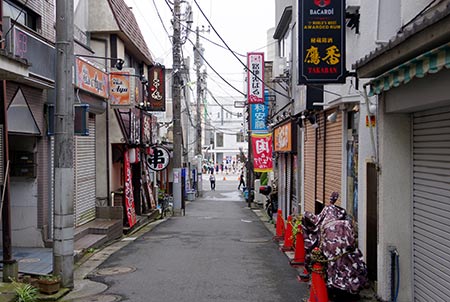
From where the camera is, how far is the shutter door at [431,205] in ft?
22.4

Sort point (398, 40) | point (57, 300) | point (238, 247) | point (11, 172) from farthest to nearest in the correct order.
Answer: point (238, 247) → point (11, 172) → point (57, 300) → point (398, 40)

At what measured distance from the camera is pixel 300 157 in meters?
18.2

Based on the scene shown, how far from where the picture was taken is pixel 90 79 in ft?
53.1

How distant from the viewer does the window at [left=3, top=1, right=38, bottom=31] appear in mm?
11772

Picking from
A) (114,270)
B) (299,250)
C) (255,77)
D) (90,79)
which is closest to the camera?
(114,270)

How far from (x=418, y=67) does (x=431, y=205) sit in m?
2.42

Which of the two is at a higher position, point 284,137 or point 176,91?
point 176,91

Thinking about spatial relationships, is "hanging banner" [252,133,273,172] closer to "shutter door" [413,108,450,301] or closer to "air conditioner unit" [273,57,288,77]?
"air conditioner unit" [273,57,288,77]

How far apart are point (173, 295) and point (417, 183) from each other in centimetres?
466

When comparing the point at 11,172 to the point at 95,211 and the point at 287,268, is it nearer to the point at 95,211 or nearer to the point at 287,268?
the point at 95,211

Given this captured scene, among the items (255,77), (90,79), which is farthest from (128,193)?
(255,77)

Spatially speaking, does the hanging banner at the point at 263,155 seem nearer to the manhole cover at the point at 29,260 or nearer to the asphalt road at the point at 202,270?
the asphalt road at the point at 202,270

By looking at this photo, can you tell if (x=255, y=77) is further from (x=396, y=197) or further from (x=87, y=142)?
(x=396, y=197)

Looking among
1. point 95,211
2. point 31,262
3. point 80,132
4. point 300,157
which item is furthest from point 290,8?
point 31,262
